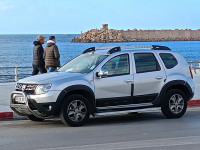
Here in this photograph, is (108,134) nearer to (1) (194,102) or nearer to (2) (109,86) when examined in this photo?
(2) (109,86)

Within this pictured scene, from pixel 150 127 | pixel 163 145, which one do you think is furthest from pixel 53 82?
pixel 163 145

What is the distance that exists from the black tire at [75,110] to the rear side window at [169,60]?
92.8 inches

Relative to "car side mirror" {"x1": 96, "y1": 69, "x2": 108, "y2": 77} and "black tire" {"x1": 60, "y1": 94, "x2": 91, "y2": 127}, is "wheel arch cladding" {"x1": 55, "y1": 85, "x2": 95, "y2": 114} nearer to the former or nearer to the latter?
"black tire" {"x1": 60, "y1": 94, "x2": 91, "y2": 127}

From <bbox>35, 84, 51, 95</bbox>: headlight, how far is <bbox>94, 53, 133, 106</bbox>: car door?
1.08m

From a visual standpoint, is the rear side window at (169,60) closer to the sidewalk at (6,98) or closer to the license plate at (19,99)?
the sidewalk at (6,98)

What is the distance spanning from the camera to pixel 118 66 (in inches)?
472

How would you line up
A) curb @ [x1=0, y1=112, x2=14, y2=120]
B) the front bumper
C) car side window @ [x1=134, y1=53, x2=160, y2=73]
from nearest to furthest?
1. the front bumper
2. car side window @ [x1=134, y1=53, x2=160, y2=73]
3. curb @ [x1=0, y1=112, x2=14, y2=120]

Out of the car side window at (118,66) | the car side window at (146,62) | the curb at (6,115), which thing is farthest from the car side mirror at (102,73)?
the curb at (6,115)

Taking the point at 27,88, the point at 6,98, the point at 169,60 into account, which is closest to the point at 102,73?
the point at 27,88

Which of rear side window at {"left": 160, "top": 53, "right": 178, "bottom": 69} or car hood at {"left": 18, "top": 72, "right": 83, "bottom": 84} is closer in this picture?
car hood at {"left": 18, "top": 72, "right": 83, "bottom": 84}

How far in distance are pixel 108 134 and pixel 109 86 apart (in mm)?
1572

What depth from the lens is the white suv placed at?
1115 cm

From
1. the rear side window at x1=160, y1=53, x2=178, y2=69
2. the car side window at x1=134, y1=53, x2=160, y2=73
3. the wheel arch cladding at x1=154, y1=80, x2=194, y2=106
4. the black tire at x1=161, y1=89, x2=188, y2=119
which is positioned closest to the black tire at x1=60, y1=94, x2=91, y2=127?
the car side window at x1=134, y1=53, x2=160, y2=73

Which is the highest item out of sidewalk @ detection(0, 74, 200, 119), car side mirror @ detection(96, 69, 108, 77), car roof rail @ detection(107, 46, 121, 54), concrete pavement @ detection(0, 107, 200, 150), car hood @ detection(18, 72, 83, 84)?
car roof rail @ detection(107, 46, 121, 54)
